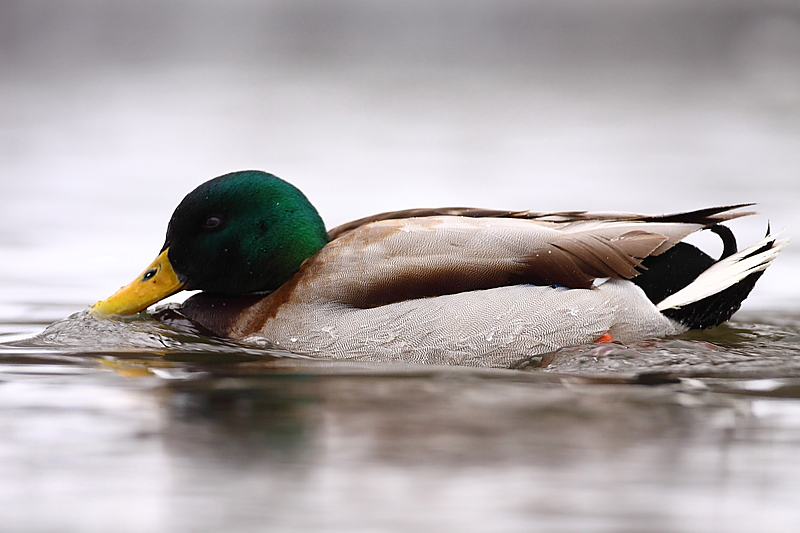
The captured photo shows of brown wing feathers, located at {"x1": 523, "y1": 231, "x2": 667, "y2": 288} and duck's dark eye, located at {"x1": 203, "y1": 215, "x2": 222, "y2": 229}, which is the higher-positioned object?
duck's dark eye, located at {"x1": 203, "y1": 215, "x2": 222, "y2": 229}

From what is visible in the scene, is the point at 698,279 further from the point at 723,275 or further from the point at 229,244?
the point at 229,244

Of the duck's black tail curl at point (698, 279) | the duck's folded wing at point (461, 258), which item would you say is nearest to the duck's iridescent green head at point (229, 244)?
the duck's folded wing at point (461, 258)

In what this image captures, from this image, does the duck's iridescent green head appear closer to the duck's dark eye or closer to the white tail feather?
the duck's dark eye

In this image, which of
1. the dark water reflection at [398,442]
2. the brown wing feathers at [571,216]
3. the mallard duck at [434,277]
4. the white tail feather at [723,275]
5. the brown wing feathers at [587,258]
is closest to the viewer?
the dark water reflection at [398,442]

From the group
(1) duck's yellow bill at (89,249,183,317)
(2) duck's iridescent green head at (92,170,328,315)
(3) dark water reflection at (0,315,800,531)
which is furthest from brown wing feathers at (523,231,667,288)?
(1) duck's yellow bill at (89,249,183,317)

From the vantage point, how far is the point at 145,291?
17.0 feet

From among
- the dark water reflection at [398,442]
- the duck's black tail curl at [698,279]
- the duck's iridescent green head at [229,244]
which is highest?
the duck's iridescent green head at [229,244]

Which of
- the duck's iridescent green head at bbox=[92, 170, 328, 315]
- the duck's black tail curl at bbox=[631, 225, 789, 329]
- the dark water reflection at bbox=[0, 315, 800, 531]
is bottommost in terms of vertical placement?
the dark water reflection at bbox=[0, 315, 800, 531]

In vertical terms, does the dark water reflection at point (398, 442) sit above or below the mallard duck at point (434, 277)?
below

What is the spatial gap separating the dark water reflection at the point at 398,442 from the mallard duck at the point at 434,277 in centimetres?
17

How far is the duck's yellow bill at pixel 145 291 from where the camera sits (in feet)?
17.0

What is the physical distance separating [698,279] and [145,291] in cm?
258

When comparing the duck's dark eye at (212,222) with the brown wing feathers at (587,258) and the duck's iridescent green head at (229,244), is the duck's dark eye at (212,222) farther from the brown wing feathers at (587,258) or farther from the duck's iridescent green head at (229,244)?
the brown wing feathers at (587,258)

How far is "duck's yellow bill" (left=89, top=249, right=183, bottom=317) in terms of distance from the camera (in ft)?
17.0
